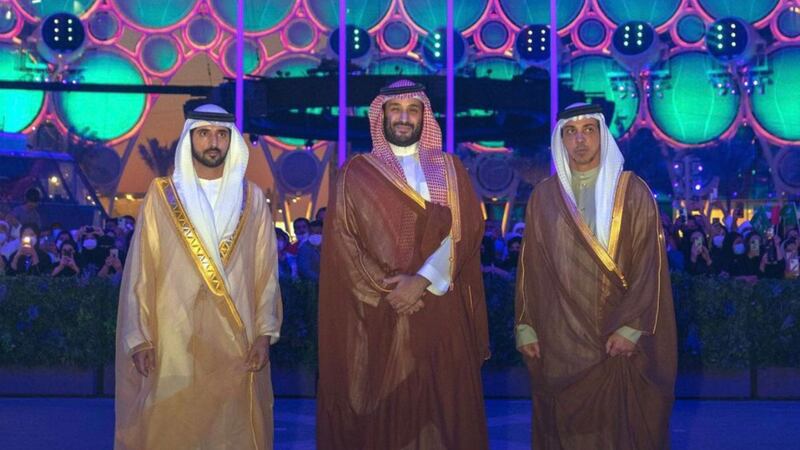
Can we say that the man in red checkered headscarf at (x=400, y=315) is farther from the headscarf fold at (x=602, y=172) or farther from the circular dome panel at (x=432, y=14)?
the circular dome panel at (x=432, y=14)

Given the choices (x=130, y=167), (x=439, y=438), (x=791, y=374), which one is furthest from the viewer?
(x=130, y=167)

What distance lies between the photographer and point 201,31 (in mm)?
23266

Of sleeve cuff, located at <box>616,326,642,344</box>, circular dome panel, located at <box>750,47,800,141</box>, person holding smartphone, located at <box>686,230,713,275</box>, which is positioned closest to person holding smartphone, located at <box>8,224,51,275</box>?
person holding smartphone, located at <box>686,230,713,275</box>

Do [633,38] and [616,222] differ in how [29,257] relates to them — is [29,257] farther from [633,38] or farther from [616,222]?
[633,38]

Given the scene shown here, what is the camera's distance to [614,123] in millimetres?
23078

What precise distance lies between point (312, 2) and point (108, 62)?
3929 millimetres

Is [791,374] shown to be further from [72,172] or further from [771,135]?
[771,135]

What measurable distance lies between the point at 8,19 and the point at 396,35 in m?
7.36

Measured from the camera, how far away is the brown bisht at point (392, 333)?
4844 millimetres

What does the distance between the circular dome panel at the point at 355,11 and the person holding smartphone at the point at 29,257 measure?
494 inches

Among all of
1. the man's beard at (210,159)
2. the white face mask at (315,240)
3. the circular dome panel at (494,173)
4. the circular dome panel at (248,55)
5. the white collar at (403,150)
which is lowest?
the white face mask at (315,240)

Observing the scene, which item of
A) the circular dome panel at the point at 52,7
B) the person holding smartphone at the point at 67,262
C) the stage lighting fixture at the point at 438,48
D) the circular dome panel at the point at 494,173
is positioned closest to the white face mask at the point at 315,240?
the person holding smartphone at the point at 67,262

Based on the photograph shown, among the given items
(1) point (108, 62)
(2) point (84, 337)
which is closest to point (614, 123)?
(1) point (108, 62)

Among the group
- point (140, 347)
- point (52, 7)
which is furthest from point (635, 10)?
point (140, 347)
